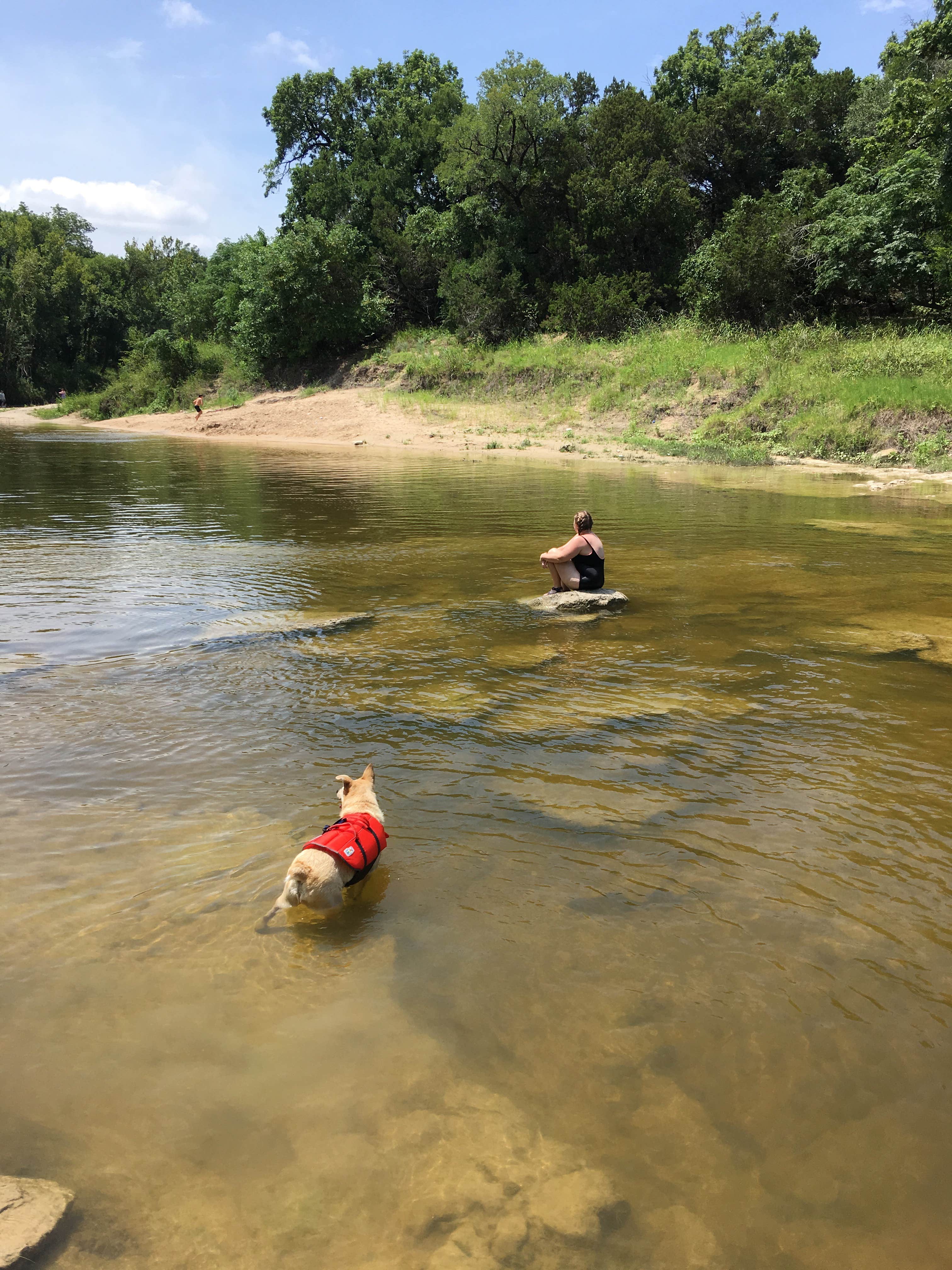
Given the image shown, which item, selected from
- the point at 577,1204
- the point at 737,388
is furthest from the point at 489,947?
the point at 737,388

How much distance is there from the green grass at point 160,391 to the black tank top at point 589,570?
37.2 metres

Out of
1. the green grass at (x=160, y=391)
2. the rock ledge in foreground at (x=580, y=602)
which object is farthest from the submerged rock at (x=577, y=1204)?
the green grass at (x=160, y=391)

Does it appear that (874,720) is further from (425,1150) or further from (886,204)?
(886,204)

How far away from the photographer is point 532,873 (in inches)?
145

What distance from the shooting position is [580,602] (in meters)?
8.12

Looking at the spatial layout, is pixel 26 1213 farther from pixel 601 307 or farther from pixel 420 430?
pixel 601 307

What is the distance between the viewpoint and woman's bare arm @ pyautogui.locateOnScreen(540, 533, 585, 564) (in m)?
8.36

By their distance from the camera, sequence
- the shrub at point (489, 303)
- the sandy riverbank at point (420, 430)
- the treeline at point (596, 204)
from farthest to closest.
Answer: the shrub at point (489, 303), the treeline at point (596, 204), the sandy riverbank at point (420, 430)

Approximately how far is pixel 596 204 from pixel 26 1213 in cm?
4088

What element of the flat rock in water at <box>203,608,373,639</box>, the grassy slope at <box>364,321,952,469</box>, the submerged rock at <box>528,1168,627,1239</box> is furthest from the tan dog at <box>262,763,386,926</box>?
the grassy slope at <box>364,321,952,469</box>

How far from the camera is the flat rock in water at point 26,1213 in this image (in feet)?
6.44

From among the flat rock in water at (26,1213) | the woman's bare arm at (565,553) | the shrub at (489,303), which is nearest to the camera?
the flat rock in water at (26,1213)

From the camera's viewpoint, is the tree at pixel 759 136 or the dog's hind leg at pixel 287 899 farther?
the tree at pixel 759 136

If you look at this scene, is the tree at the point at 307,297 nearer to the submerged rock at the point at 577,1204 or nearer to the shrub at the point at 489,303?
the shrub at the point at 489,303
